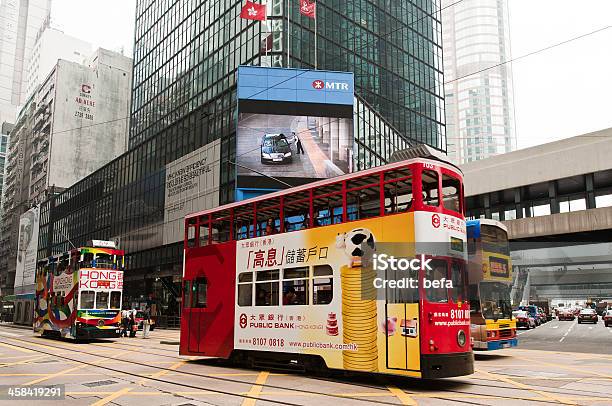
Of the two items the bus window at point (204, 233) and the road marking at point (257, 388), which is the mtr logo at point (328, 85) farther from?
the road marking at point (257, 388)

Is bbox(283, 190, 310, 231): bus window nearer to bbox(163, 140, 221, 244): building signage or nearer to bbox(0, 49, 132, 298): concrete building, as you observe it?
bbox(163, 140, 221, 244): building signage

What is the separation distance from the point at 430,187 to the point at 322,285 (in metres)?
3.38

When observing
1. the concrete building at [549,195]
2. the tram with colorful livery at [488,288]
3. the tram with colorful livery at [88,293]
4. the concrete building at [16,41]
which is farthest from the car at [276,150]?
the concrete building at [16,41]

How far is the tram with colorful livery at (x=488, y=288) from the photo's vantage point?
17.7 meters

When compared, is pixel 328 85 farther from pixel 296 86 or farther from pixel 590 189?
pixel 590 189

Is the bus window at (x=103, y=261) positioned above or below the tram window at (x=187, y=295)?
above

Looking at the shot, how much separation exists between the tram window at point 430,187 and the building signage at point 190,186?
33287mm

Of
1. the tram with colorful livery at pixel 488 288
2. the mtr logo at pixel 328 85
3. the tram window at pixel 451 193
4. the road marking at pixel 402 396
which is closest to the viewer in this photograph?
the road marking at pixel 402 396

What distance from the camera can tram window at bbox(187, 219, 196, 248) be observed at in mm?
16969

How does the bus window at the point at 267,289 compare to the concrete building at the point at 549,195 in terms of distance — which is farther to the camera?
the concrete building at the point at 549,195

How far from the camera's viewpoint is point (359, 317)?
38.3 ft

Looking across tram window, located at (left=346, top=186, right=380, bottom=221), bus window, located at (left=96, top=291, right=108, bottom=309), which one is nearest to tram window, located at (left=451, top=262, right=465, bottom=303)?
tram window, located at (left=346, top=186, right=380, bottom=221)

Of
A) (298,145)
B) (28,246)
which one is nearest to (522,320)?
(298,145)

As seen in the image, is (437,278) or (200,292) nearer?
(437,278)
